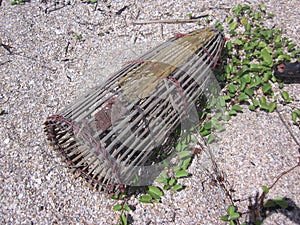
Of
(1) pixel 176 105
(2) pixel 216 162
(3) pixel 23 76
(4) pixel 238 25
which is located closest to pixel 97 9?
(3) pixel 23 76

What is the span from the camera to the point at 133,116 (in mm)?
1404

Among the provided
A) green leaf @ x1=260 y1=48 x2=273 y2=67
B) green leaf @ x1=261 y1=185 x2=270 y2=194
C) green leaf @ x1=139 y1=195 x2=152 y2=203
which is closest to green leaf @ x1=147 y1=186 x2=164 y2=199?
green leaf @ x1=139 y1=195 x2=152 y2=203

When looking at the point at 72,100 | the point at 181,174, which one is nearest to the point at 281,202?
the point at 181,174

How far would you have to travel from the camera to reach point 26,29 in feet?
7.10

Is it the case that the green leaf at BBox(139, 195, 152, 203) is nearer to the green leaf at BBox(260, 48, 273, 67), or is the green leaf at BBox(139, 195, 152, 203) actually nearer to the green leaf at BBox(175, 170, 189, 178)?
the green leaf at BBox(175, 170, 189, 178)

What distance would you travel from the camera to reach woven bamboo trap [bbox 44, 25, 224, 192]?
51.5 inches

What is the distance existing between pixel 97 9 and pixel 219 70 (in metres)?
0.95

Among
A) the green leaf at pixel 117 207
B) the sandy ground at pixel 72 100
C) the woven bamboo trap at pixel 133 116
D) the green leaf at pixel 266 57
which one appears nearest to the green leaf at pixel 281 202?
the sandy ground at pixel 72 100

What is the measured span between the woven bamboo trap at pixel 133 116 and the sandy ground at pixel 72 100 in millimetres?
135

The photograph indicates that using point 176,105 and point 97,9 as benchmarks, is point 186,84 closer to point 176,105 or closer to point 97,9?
point 176,105

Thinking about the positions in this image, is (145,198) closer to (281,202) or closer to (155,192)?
(155,192)

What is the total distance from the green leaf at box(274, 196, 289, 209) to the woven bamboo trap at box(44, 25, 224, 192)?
505 mm

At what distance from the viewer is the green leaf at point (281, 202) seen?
1.37 meters

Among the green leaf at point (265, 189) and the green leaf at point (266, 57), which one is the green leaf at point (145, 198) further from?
the green leaf at point (266, 57)
